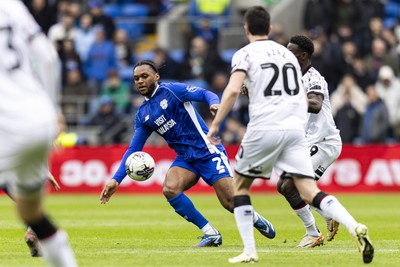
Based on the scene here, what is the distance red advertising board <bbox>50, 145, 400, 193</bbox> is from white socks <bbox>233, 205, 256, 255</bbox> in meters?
13.3

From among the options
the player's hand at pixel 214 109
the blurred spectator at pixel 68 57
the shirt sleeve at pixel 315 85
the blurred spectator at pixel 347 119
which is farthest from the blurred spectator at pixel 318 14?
the player's hand at pixel 214 109

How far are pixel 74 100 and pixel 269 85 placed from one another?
53.7ft

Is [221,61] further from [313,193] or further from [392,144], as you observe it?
[313,193]

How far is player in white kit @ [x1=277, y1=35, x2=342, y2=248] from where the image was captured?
11148mm

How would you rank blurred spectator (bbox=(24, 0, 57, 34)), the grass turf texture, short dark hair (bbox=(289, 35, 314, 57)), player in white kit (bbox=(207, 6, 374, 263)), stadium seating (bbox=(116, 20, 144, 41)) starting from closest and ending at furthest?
1. player in white kit (bbox=(207, 6, 374, 263))
2. the grass turf texture
3. short dark hair (bbox=(289, 35, 314, 57))
4. blurred spectator (bbox=(24, 0, 57, 34))
5. stadium seating (bbox=(116, 20, 144, 41))

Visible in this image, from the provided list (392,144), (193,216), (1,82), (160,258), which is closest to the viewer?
(1,82)

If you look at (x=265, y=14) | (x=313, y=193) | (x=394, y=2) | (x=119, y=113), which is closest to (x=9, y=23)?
(x=265, y=14)

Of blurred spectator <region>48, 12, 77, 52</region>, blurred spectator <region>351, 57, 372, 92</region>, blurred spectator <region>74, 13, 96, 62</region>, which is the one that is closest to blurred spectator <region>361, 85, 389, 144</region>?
blurred spectator <region>351, 57, 372, 92</region>

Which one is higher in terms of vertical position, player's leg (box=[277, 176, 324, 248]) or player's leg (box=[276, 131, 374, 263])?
player's leg (box=[276, 131, 374, 263])

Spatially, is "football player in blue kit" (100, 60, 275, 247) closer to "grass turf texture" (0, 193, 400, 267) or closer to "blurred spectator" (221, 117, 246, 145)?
"grass turf texture" (0, 193, 400, 267)

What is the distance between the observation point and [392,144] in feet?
81.4

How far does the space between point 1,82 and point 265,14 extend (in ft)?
10.5

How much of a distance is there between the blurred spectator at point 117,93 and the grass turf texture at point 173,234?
3681mm

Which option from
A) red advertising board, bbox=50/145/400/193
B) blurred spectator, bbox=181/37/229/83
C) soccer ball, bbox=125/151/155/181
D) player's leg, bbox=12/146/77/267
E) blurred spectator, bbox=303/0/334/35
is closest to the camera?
player's leg, bbox=12/146/77/267
